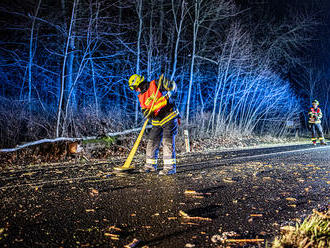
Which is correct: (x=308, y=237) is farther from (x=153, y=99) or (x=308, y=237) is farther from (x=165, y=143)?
(x=153, y=99)

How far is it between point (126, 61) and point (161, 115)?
8533mm

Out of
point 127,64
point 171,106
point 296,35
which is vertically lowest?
point 171,106

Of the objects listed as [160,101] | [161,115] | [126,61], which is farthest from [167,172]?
[126,61]

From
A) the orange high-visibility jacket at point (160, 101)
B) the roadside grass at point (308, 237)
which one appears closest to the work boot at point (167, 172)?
the orange high-visibility jacket at point (160, 101)

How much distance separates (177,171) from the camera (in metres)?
5.70

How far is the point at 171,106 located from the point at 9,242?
13.4 feet

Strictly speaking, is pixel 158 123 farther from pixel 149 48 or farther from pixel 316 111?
pixel 316 111

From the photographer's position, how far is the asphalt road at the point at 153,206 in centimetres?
237

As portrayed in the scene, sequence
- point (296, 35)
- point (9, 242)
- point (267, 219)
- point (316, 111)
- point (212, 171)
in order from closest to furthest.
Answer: point (9, 242), point (267, 219), point (212, 171), point (316, 111), point (296, 35)

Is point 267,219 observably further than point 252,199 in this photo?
No

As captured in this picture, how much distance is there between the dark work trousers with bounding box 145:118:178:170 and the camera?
213 inches

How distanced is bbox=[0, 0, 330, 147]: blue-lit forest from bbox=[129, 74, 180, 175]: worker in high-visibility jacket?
13.7ft

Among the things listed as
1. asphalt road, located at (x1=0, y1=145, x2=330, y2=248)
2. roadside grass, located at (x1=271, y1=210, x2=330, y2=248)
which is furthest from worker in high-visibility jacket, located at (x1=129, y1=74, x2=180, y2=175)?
roadside grass, located at (x1=271, y1=210, x2=330, y2=248)

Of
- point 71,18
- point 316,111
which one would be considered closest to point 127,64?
point 71,18
